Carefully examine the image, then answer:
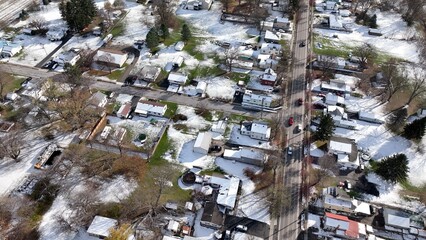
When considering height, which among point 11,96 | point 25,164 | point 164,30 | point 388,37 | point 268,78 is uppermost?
point 164,30

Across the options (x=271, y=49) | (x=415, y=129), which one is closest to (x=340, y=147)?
(x=415, y=129)

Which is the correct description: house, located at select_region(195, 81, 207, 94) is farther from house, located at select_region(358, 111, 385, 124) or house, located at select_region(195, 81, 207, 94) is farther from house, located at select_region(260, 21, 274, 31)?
house, located at select_region(358, 111, 385, 124)

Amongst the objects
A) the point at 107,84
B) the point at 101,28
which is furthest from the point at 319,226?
the point at 101,28

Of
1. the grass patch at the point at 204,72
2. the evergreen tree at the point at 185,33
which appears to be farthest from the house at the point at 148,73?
the evergreen tree at the point at 185,33

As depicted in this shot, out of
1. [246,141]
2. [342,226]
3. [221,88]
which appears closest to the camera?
[342,226]

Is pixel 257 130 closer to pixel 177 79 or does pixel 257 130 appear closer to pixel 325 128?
pixel 325 128

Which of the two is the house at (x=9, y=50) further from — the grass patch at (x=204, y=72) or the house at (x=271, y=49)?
the house at (x=271, y=49)

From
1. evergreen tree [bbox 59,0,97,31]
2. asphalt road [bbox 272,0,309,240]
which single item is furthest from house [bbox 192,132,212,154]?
evergreen tree [bbox 59,0,97,31]
